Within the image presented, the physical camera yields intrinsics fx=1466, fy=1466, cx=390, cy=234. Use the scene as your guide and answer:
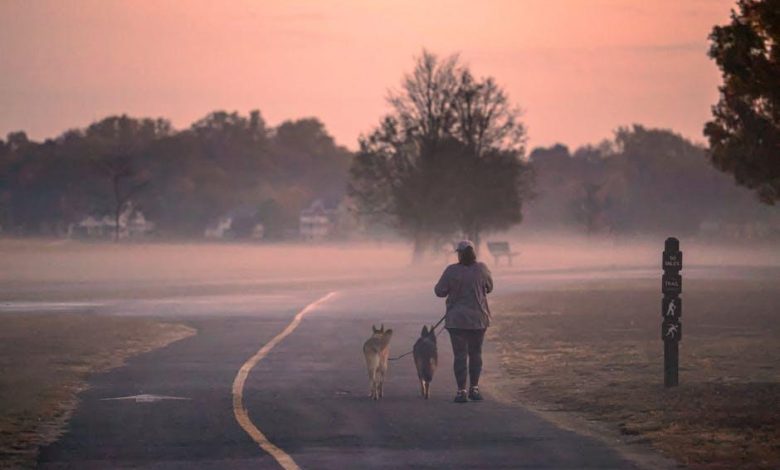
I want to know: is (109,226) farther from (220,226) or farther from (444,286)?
(444,286)

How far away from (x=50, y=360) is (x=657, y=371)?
388 inches

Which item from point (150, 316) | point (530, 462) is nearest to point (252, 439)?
point (530, 462)

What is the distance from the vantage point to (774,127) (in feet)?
119

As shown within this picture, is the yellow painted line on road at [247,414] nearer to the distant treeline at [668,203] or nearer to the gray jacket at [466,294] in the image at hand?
the gray jacket at [466,294]

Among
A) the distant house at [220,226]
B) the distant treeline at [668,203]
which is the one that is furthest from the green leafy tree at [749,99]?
the distant house at [220,226]

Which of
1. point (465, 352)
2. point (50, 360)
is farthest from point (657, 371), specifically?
point (50, 360)

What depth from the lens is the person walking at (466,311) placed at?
16750 mm

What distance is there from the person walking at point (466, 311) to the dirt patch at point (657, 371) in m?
0.89

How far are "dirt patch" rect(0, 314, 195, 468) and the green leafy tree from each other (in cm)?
1486

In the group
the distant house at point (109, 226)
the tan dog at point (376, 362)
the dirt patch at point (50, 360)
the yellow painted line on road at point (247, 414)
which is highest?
the distant house at point (109, 226)

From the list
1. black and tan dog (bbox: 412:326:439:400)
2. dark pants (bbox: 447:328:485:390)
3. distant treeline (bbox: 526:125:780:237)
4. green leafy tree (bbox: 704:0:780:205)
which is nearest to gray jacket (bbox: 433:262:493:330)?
dark pants (bbox: 447:328:485:390)

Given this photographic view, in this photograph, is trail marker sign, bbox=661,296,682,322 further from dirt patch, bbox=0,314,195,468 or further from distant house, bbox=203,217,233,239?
distant house, bbox=203,217,233,239

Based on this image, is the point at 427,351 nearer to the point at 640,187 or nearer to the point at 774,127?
the point at 774,127

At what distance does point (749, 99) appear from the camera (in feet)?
122
